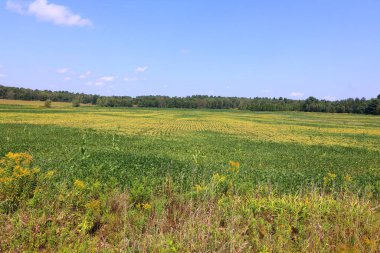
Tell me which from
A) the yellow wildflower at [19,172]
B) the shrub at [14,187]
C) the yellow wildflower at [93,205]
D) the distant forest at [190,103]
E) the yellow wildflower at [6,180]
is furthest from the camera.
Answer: the distant forest at [190,103]

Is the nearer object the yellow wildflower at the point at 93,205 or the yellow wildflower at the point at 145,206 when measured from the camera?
the yellow wildflower at the point at 93,205

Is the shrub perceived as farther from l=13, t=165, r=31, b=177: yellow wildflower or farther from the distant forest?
the distant forest

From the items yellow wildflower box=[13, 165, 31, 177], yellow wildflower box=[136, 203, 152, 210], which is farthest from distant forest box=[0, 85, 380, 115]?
yellow wildflower box=[136, 203, 152, 210]

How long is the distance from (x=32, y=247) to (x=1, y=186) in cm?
213

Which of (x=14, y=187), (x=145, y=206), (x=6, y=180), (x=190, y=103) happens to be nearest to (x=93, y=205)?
(x=145, y=206)

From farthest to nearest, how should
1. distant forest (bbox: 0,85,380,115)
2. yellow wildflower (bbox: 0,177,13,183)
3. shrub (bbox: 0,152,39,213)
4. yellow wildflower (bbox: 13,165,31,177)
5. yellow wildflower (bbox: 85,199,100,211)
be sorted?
1. distant forest (bbox: 0,85,380,115)
2. yellow wildflower (bbox: 13,165,31,177)
3. yellow wildflower (bbox: 0,177,13,183)
4. shrub (bbox: 0,152,39,213)
5. yellow wildflower (bbox: 85,199,100,211)

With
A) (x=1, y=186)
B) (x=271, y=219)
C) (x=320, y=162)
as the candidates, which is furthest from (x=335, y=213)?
(x=320, y=162)

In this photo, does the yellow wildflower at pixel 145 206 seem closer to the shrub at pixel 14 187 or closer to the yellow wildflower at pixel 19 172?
the shrub at pixel 14 187

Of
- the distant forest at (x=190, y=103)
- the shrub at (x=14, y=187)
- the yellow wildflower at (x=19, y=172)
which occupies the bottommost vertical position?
the shrub at (x=14, y=187)

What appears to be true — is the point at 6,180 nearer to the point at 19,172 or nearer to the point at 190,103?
the point at 19,172

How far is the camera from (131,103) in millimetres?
174750

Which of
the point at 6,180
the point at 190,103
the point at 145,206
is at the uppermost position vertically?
the point at 190,103

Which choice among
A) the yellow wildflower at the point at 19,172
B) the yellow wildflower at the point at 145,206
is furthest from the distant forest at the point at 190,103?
the yellow wildflower at the point at 145,206

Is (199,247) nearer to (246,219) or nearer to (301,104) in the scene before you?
(246,219)
